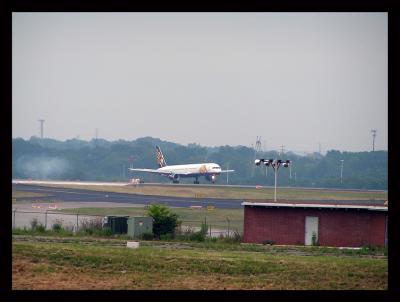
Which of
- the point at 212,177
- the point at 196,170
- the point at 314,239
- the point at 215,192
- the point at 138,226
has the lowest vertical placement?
the point at 215,192

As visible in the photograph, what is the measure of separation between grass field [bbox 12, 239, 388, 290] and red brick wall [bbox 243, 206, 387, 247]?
31.6ft

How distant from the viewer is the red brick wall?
39.2 metres

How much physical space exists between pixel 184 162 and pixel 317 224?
112 meters

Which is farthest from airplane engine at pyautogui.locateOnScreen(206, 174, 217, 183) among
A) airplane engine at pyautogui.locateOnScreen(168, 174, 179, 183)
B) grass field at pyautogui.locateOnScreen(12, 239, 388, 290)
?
grass field at pyautogui.locateOnScreen(12, 239, 388, 290)

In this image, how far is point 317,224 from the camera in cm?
3956

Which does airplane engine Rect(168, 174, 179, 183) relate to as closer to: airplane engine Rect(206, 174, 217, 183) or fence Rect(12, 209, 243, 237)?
airplane engine Rect(206, 174, 217, 183)

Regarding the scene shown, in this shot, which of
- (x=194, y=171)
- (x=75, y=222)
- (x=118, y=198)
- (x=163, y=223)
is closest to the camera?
(x=163, y=223)

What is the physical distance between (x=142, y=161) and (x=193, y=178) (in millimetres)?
30101

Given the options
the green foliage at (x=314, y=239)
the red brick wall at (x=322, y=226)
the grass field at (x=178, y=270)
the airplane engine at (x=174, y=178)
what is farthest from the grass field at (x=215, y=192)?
the grass field at (x=178, y=270)

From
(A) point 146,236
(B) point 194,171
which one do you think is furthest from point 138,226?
(B) point 194,171

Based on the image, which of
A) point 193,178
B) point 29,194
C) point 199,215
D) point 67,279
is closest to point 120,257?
point 67,279

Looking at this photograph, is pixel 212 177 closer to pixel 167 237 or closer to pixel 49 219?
pixel 49 219

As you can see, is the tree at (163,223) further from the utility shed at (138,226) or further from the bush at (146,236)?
the bush at (146,236)
